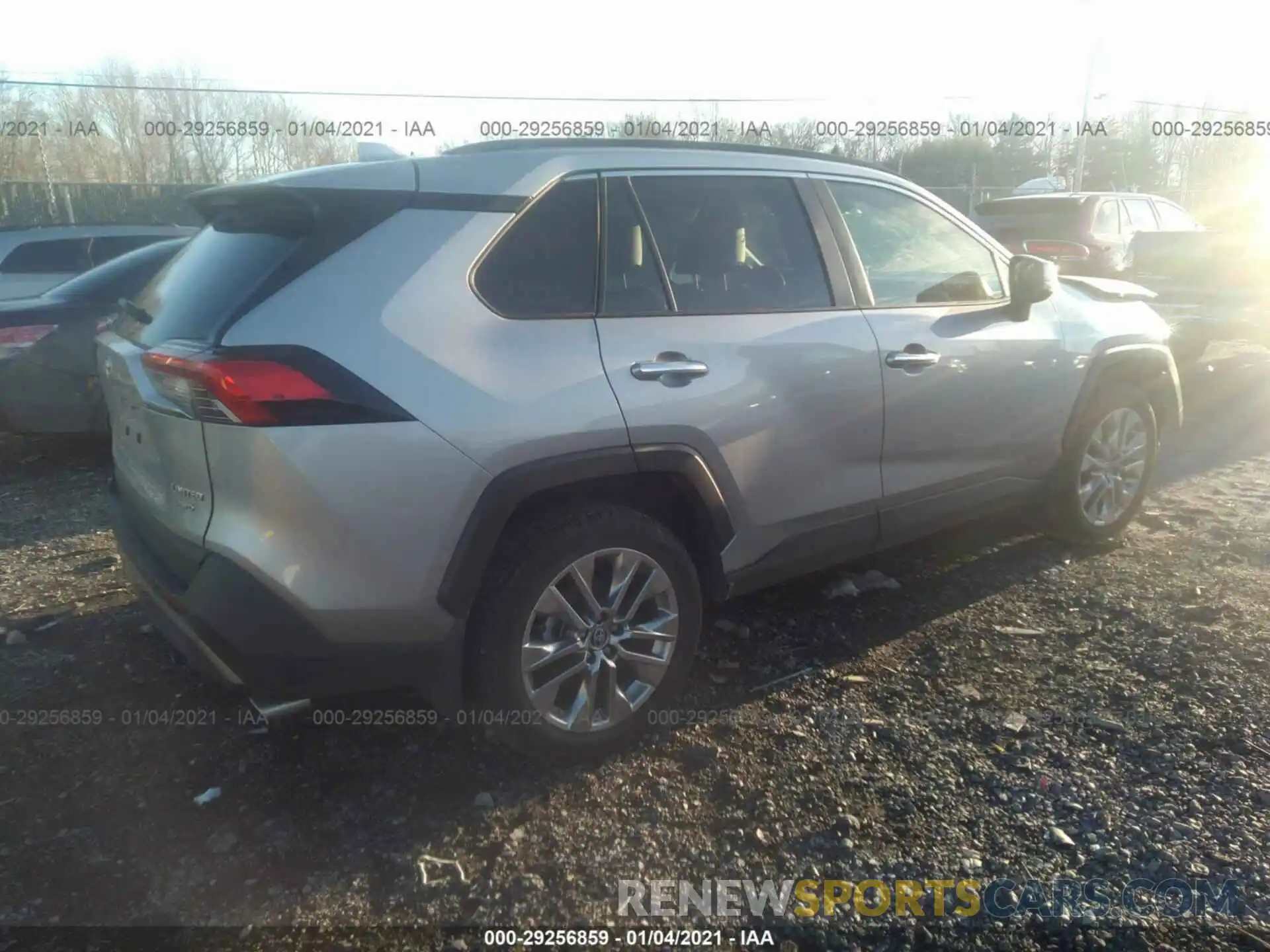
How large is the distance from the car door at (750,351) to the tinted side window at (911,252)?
0.19 metres

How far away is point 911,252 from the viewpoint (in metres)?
3.82

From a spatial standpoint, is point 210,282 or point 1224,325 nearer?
Answer: point 210,282

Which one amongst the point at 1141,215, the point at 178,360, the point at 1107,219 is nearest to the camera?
the point at 178,360

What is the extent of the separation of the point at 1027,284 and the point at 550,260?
88.1 inches

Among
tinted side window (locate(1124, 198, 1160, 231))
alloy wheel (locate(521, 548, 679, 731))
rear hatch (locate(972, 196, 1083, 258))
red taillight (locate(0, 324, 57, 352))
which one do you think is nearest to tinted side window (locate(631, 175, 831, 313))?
alloy wheel (locate(521, 548, 679, 731))

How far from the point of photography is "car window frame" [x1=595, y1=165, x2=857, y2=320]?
2957 mm

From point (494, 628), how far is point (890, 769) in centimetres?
133

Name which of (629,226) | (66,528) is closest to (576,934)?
(629,226)

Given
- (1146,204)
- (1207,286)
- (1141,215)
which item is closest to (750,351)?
(1207,286)

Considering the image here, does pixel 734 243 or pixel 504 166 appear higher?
pixel 504 166

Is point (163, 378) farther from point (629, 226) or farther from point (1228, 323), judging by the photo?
point (1228, 323)

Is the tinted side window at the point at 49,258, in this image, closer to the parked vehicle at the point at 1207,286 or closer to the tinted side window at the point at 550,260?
the tinted side window at the point at 550,260

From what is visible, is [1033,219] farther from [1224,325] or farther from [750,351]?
[750,351]

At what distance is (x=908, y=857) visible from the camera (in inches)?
99.3
